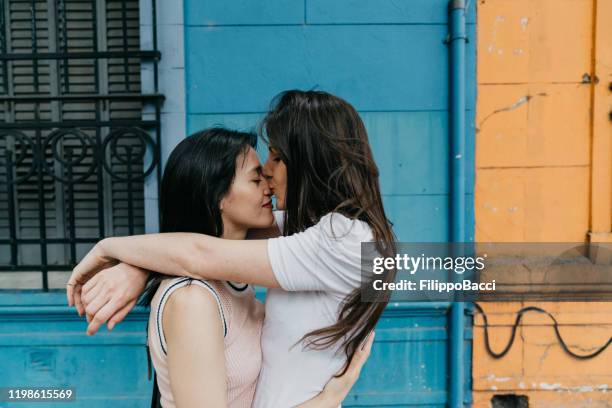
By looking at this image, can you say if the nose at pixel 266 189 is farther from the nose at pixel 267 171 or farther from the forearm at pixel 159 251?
the forearm at pixel 159 251

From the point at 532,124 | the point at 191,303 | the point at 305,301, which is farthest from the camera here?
the point at 532,124

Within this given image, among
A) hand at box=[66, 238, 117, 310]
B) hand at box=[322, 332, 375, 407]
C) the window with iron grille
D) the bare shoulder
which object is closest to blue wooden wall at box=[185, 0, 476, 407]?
the window with iron grille

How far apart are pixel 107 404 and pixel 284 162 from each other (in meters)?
2.43

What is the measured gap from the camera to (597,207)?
3.03 meters

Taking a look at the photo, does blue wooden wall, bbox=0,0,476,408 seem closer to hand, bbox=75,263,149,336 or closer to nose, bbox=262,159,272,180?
nose, bbox=262,159,272,180

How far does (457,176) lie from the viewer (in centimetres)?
292

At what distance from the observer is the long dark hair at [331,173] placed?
4.43ft

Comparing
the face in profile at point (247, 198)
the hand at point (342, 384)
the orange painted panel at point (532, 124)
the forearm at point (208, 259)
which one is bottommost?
the hand at point (342, 384)

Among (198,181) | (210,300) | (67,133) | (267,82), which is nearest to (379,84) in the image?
(267,82)

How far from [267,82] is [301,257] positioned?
190 centimetres

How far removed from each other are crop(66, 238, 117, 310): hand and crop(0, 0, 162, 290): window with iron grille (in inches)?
61.7

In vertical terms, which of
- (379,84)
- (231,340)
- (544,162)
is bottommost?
(231,340)

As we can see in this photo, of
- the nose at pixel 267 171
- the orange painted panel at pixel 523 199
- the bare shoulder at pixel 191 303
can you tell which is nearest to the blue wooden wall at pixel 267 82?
the orange painted panel at pixel 523 199

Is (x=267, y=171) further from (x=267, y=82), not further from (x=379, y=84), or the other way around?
(x=379, y=84)
